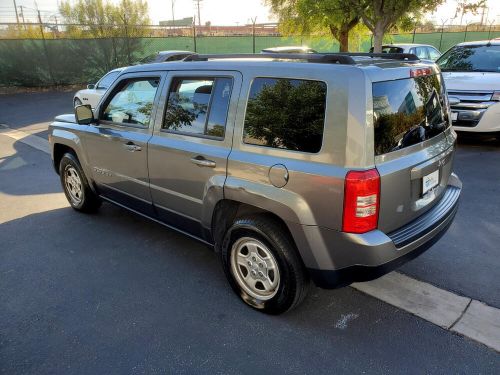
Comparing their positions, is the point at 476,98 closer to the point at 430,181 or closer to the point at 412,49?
the point at 430,181

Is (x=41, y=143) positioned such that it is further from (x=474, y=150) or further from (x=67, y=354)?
(x=474, y=150)

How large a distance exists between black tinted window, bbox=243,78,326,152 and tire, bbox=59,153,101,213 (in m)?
2.65

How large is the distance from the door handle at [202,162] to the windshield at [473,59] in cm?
Answer: 694

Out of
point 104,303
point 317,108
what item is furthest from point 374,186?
point 104,303

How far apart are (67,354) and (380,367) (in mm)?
1984

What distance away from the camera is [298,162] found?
255cm

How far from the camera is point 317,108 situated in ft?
8.18

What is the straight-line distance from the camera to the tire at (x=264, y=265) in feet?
9.07

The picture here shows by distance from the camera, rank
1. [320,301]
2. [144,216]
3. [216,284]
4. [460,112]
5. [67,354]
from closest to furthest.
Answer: [67,354] → [320,301] → [216,284] → [144,216] → [460,112]

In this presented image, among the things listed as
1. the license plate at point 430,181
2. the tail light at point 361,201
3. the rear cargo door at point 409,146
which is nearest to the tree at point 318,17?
the rear cargo door at point 409,146

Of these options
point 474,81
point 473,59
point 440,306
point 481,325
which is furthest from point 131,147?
point 473,59

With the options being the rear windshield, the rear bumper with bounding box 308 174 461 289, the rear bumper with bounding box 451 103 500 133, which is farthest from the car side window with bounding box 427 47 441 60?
the rear bumper with bounding box 308 174 461 289

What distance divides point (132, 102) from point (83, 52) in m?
16.7

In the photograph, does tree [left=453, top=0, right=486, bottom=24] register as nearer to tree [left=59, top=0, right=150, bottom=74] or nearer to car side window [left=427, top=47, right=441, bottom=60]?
car side window [left=427, top=47, right=441, bottom=60]
